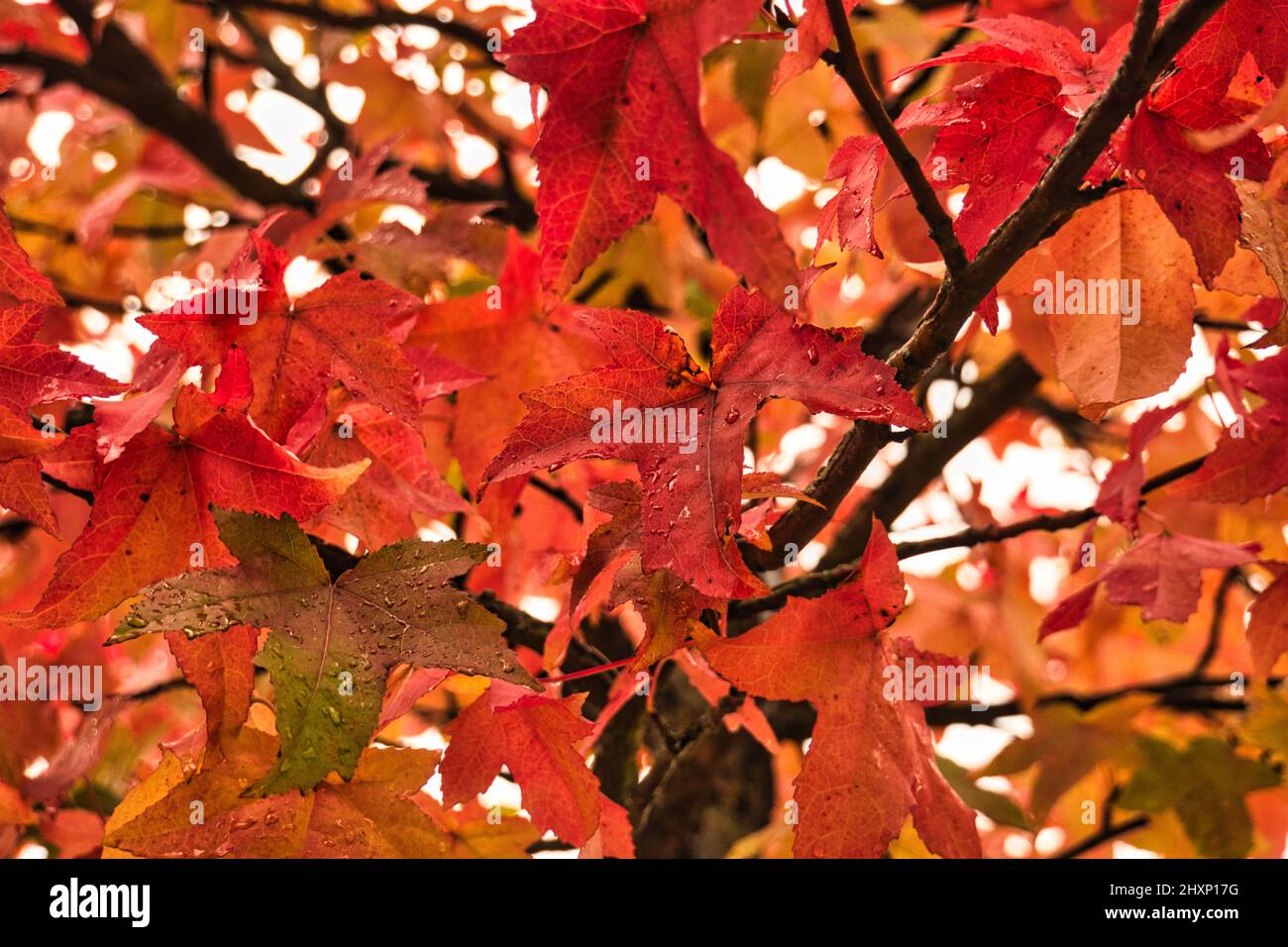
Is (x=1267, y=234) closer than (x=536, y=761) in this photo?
Yes

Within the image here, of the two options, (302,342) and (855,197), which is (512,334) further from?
(855,197)

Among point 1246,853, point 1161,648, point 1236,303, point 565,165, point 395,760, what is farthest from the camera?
point 1161,648

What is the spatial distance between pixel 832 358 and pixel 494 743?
1.34 feet

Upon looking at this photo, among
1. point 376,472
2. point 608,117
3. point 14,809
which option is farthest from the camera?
point 14,809

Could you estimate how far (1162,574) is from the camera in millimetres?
890

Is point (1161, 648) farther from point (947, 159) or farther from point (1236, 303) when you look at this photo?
point (947, 159)

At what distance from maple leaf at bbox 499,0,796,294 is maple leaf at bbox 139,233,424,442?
225mm

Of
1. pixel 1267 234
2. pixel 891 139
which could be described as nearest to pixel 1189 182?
pixel 1267 234

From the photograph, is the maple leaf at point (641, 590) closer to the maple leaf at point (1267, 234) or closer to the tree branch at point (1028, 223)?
the tree branch at point (1028, 223)

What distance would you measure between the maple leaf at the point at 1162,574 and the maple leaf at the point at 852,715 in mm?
248

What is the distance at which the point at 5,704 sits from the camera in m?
1.30

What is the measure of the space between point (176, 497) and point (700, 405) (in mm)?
386

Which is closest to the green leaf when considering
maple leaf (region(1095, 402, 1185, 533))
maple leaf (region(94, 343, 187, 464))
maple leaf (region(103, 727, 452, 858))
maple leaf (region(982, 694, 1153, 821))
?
maple leaf (region(982, 694, 1153, 821))
